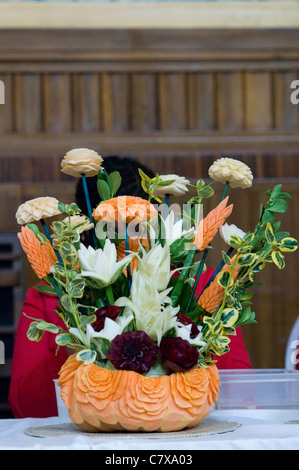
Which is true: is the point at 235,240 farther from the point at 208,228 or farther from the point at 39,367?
the point at 39,367

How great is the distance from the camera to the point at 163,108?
2.65 metres

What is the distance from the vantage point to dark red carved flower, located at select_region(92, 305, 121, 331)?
95cm

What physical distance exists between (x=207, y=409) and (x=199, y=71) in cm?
191

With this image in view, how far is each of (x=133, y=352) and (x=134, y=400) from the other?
2.4 inches

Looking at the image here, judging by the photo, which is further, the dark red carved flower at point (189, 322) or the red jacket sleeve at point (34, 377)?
the red jacket sleeve at point (34, 377)

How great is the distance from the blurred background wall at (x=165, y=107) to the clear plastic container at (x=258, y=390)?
1.37 meters

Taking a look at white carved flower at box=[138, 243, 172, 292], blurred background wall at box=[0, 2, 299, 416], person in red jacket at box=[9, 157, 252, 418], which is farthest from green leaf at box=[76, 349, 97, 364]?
blurred background wall at box=[0, 2, 299, 416]

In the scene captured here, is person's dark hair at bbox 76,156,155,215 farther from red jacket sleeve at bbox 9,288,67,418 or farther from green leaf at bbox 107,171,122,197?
green leaf at bbox 107,171,122,197

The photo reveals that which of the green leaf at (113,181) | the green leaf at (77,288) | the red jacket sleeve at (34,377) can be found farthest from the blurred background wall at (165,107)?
the green leaf at (77,288)

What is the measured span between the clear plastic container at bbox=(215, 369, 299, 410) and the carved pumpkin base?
226 millimetres

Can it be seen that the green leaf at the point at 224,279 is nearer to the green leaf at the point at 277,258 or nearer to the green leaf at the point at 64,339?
the green leaf at the point at 277,258

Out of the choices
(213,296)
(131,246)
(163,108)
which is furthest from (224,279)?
(163,108)

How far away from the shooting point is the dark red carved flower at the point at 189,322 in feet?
3.16
